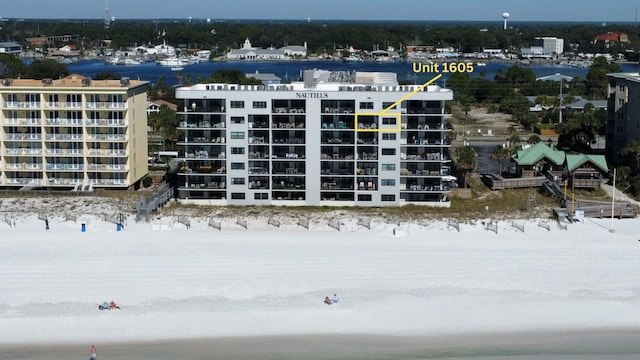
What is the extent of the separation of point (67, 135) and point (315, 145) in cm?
1536

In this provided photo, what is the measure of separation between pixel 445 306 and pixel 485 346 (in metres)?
3.51

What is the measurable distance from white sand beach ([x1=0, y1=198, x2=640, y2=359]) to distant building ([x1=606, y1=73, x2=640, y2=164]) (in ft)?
50.9

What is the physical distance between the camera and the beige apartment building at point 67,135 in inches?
2130

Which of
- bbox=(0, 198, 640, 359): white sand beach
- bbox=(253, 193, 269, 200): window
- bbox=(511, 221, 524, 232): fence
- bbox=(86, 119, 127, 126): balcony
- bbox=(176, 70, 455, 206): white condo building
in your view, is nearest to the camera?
bbox=(0, 198, 640, 359): white sand beach

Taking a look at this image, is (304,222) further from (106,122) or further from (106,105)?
(106,105)

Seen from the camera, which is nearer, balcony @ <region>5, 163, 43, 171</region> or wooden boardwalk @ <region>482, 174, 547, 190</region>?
balcony @ <region>5, 163, 43, 171</region>

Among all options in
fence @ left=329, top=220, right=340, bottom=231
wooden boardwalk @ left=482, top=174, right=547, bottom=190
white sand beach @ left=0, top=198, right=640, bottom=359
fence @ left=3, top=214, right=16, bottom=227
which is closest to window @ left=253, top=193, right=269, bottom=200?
white sand beach @ left=0, top=198, right=640, bottom=359

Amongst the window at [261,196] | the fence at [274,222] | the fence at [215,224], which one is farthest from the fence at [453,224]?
the fence at [215,224]

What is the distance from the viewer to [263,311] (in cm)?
3481

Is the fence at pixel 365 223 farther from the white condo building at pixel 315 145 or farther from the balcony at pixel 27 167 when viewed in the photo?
the balcony at pixel 27 167

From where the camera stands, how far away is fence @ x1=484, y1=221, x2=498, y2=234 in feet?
152

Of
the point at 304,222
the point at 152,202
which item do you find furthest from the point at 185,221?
the point at 304,222

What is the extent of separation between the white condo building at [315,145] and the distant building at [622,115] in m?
16.6

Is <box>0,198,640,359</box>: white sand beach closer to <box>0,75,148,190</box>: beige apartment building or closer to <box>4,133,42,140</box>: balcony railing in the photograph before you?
<box>0,75,148,190</box>: beige apartment building
